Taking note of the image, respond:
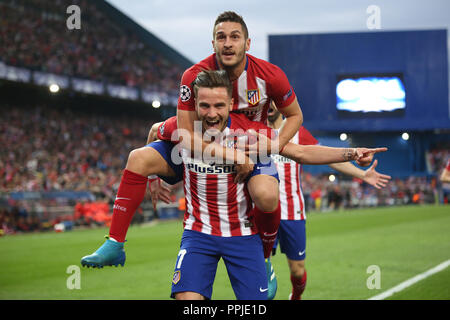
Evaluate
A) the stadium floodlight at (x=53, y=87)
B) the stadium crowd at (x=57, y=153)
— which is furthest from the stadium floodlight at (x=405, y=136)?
the stadium floodlight at (x=53, y=87)

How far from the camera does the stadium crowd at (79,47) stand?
25459 mm

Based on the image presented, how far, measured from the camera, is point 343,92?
140 feet

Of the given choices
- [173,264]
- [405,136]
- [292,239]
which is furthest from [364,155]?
[405,136]

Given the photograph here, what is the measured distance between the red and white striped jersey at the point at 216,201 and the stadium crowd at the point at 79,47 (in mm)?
22291

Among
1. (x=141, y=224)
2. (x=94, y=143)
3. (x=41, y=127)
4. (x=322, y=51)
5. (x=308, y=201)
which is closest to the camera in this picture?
(x=141, y=224)

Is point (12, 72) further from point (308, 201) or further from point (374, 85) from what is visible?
point (374, 85)

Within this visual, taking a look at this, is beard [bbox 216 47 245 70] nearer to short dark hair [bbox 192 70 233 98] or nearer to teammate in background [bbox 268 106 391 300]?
short dark hair [bbox 192 70 233 98]

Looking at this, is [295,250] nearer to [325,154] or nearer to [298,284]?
[298,284]

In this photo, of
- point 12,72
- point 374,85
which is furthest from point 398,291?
point 374,85

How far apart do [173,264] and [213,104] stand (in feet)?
24.2

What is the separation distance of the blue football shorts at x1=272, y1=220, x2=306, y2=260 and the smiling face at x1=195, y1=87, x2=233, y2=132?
3.05m

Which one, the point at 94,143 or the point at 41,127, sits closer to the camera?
the point at 41,127

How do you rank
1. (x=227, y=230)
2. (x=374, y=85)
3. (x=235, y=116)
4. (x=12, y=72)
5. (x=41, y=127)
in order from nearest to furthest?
1. (x=227, y=230)
2. (x=235, y=116)
3. (x=12, y=72)
4. (x=41, y=127)
5. (x=374, y=85)

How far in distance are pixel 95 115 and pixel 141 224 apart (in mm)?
11747
